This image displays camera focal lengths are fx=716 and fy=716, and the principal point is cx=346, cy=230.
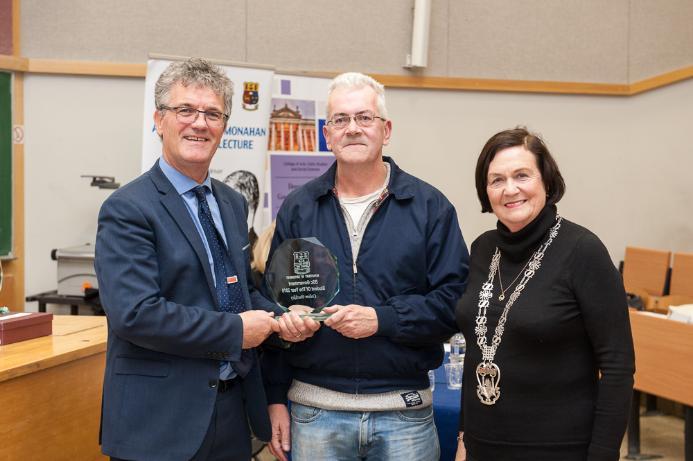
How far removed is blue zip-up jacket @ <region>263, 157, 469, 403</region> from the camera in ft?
6.57

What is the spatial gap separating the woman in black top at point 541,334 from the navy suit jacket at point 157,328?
2.15 feet

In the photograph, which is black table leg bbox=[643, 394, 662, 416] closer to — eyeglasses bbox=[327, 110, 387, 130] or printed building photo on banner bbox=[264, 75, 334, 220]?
printed building photo on banner bbox=[264, 75, 334, 220]

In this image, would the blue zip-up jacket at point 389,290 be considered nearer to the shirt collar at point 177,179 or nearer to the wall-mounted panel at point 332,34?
the shirt collar at point 177,179

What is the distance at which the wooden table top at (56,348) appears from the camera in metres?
2.14

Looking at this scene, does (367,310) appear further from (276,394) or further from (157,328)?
(157,328)

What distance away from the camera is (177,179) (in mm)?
1965

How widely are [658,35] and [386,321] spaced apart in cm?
573

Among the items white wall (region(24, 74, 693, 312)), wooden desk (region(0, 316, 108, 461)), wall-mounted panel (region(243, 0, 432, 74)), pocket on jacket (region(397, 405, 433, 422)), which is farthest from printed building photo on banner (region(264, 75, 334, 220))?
pocket on jacket (region(397, 405, 433, 422))

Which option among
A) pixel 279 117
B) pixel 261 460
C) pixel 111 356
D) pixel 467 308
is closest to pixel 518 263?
pixel 467 308

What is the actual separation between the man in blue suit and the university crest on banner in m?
2.81

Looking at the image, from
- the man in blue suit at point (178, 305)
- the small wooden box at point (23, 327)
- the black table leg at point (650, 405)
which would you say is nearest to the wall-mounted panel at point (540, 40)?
the black table leg at point (650, 405)

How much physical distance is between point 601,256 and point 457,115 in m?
4.82

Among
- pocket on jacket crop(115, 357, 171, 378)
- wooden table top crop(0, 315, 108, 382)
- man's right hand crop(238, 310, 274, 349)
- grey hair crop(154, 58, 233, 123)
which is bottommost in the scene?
wooden table top crop(0, 315, 108, 382)

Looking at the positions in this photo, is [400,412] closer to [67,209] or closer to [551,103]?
[67,209]
